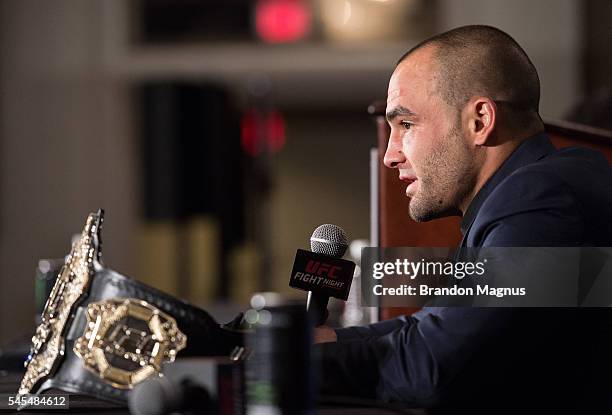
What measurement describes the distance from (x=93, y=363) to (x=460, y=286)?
13.1 inches

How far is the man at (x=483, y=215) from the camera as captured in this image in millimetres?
786

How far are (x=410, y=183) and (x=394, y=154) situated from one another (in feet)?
0.11

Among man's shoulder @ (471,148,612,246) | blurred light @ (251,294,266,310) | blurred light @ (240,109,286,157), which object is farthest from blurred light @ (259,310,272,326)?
blurred light @ (240,109,286,157)

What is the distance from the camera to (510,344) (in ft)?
2.58

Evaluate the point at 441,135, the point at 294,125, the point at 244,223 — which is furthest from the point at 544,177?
the point at 294,125

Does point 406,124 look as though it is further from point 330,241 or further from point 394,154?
point 330,241

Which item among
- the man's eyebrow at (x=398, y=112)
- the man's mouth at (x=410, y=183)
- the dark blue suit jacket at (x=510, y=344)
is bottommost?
the dark blue suit jacket at (x=510, y=344)

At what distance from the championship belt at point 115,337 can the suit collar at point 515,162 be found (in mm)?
257

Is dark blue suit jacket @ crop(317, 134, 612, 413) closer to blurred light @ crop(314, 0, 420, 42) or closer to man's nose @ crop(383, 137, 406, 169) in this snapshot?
man's nose @ crop(383, 137, 406, 169)

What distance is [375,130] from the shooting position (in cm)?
114

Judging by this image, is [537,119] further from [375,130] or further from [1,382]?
[1,382]

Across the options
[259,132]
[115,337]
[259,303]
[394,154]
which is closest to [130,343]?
[115,337]

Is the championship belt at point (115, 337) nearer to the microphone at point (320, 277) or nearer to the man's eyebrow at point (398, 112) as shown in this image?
the microphone at point (320, 277)

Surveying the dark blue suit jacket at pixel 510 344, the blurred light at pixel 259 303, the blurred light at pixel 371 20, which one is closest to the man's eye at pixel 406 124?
the dark blue suit jacket at pixel 510 344
